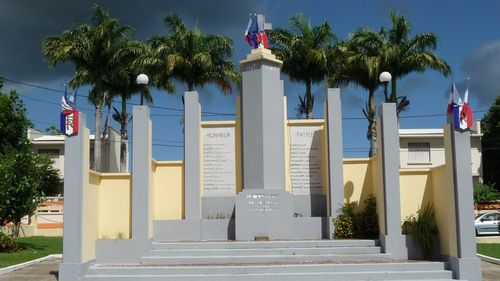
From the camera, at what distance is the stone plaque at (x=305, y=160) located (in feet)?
58.5

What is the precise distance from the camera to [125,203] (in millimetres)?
15578

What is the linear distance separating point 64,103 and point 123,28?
20.0m

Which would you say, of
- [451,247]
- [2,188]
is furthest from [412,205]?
[2,188]

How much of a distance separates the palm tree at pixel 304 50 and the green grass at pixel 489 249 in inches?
437

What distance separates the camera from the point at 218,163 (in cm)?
1802

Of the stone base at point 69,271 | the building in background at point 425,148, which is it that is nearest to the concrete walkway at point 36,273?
the stone base at point 69,271

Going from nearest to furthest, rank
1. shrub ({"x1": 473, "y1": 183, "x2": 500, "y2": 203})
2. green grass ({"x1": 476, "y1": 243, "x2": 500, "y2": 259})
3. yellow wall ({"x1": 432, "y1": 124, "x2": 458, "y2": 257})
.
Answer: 1. yellow wall ({"x1": 432, "y1": 124, "x2": 458, "y2": 257})
2. green grass ({"x1": 476, "y1": 243, "x2": 500, "y2": 259})
3. shrub ({"x1": 473, "y1": 183, "x2": 500, "y2": 203})

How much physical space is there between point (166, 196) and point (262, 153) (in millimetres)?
3040

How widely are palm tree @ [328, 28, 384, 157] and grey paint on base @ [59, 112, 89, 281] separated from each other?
17838 millimetres

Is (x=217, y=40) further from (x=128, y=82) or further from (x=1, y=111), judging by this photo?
(x=1, y=111)

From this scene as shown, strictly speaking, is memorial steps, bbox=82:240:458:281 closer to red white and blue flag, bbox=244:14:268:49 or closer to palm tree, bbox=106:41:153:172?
red white and blue flag, bbox=244:14:268:49

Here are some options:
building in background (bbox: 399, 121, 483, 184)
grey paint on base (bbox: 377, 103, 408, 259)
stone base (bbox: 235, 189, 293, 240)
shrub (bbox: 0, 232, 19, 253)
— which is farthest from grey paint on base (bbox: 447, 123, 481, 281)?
building in background (bbox: 399, 121, 483, 184)

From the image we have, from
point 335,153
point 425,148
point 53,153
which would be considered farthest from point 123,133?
point 425,148

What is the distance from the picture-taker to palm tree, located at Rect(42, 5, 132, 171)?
31.4 m
